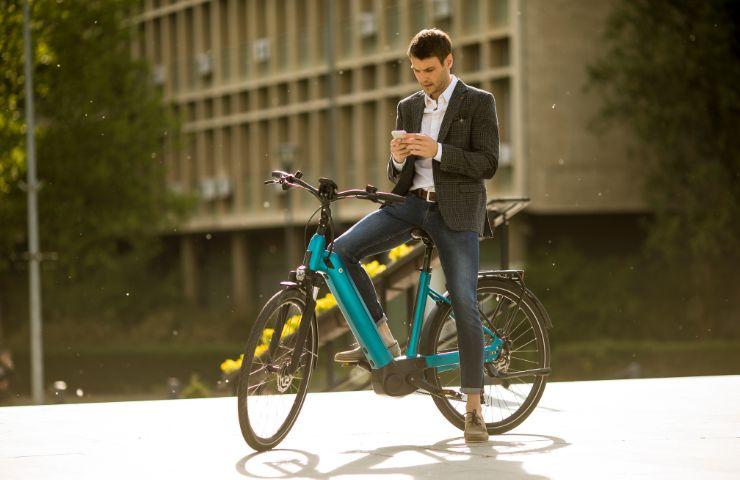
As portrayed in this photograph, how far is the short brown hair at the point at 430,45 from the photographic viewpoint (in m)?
7.47

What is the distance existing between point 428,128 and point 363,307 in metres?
0.92

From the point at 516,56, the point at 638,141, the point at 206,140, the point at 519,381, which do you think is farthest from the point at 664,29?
the point at 519,381

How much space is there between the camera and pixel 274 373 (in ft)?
24.1

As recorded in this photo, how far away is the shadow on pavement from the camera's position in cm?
680

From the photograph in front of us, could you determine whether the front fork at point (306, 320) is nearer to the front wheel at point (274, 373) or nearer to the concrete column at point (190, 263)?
the front wheel at point (274, 373)

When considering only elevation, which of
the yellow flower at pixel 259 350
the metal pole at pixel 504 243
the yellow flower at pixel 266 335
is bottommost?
the yellow flower at pixel 259 350

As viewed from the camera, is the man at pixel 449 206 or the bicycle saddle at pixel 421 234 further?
the bicycle saddle at pixel 421 234

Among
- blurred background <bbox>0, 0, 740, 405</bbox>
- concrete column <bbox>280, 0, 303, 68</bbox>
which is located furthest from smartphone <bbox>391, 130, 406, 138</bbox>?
A: concrete column <bbox>280, 0, 303, 68</bbox>

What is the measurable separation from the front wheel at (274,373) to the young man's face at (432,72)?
3.78ft

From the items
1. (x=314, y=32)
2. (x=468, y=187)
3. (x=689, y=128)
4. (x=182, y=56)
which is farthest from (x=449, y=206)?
(x=182, y=56)

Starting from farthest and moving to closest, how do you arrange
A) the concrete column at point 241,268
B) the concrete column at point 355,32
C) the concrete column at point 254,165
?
1. the concrete column at point 241,268
2. the concrete column at point 254,165
3. the concrete column at point 355,32

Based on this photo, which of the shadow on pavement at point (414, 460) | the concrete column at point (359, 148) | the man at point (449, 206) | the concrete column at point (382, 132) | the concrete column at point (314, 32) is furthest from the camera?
the concrete column at point (314, 32)

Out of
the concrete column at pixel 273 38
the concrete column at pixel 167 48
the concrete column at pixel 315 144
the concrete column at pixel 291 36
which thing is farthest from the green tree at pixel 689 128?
the concrete column at pixel 167 48

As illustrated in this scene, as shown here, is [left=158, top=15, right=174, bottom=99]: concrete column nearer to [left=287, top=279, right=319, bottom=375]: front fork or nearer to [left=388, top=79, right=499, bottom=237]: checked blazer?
[left=388, top=79, right=499, bottom=237]: checked blazer
